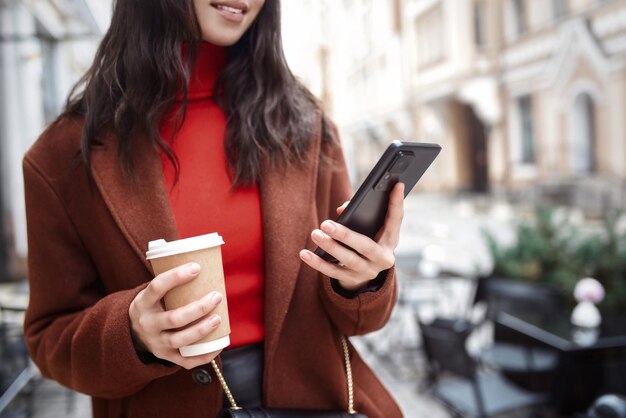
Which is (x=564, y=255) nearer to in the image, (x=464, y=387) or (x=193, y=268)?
(x=464, y=387)

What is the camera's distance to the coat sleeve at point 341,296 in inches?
34.0

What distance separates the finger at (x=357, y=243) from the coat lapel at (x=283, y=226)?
0.19 meters

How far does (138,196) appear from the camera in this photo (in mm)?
894

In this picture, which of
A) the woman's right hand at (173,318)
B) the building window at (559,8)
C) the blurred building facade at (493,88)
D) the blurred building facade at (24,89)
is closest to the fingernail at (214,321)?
the woman's right hand at (173,318)

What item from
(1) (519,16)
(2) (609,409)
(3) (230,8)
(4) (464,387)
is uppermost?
(1) (519,16)

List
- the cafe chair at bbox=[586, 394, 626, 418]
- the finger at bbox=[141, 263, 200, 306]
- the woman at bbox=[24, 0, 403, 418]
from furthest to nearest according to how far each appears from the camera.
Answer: the cafe chair at bbox=[586, 394, 626, 418] < the woman at bbox=[24, 0, 403, 418] < the finger at bbox=[141, 263, 200, 306]

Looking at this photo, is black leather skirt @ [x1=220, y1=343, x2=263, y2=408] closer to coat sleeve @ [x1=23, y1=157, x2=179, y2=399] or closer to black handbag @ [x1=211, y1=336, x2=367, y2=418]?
black handbag @ [x1=211, y1=336, x2=367, y2=418]

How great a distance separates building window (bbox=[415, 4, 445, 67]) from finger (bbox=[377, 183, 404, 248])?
7659mm

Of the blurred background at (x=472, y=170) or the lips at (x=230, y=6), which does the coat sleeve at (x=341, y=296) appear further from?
the lips at (x=230, y=6)

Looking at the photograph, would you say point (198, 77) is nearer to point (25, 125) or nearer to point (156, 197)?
point (156, 197)

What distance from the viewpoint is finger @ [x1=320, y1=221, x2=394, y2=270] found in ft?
2.38

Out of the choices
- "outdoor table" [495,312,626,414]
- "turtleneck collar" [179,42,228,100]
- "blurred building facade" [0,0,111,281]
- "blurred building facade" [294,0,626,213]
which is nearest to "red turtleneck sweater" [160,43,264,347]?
"turtleneck collar" [179,42,228,100]

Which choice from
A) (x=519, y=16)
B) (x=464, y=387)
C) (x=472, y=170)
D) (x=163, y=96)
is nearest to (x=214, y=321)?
(x=163, y=96)

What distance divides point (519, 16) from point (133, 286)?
7.44 meters
